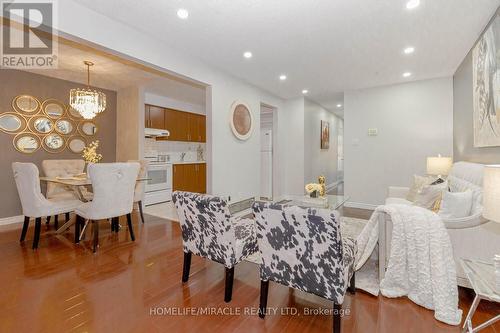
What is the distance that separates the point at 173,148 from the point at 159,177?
0.95 meters

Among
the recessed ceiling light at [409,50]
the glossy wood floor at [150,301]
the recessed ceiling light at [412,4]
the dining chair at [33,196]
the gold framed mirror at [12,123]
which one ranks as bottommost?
the glossy wood floor at [150,301]

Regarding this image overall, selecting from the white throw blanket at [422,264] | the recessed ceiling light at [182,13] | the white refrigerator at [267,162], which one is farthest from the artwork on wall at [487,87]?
the white refrigerator at [267,162]

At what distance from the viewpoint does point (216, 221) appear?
175 cm

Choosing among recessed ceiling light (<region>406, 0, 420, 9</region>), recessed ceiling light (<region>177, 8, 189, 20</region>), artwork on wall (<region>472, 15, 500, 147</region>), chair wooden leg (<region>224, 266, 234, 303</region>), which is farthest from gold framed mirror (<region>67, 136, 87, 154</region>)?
artwork on wall (<region>472, 15, 500, 147</region>)

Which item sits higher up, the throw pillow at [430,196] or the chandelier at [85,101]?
the chandelier at [85,101]

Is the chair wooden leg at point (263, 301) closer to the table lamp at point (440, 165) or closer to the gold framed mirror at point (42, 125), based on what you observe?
the table lamp at point (440, 165)

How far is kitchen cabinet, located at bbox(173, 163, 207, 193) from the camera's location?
5.79 m

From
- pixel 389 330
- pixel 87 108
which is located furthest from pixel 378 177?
pixel 87 108

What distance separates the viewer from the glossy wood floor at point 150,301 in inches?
61.7

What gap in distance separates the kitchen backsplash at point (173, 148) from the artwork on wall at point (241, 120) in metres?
2.17

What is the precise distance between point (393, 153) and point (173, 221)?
4493 mm

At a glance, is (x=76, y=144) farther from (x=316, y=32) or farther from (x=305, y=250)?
(x=305, y=250)

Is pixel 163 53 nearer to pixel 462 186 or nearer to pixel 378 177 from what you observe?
pixel 462 186

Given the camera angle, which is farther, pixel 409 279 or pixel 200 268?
pixel 200 268
